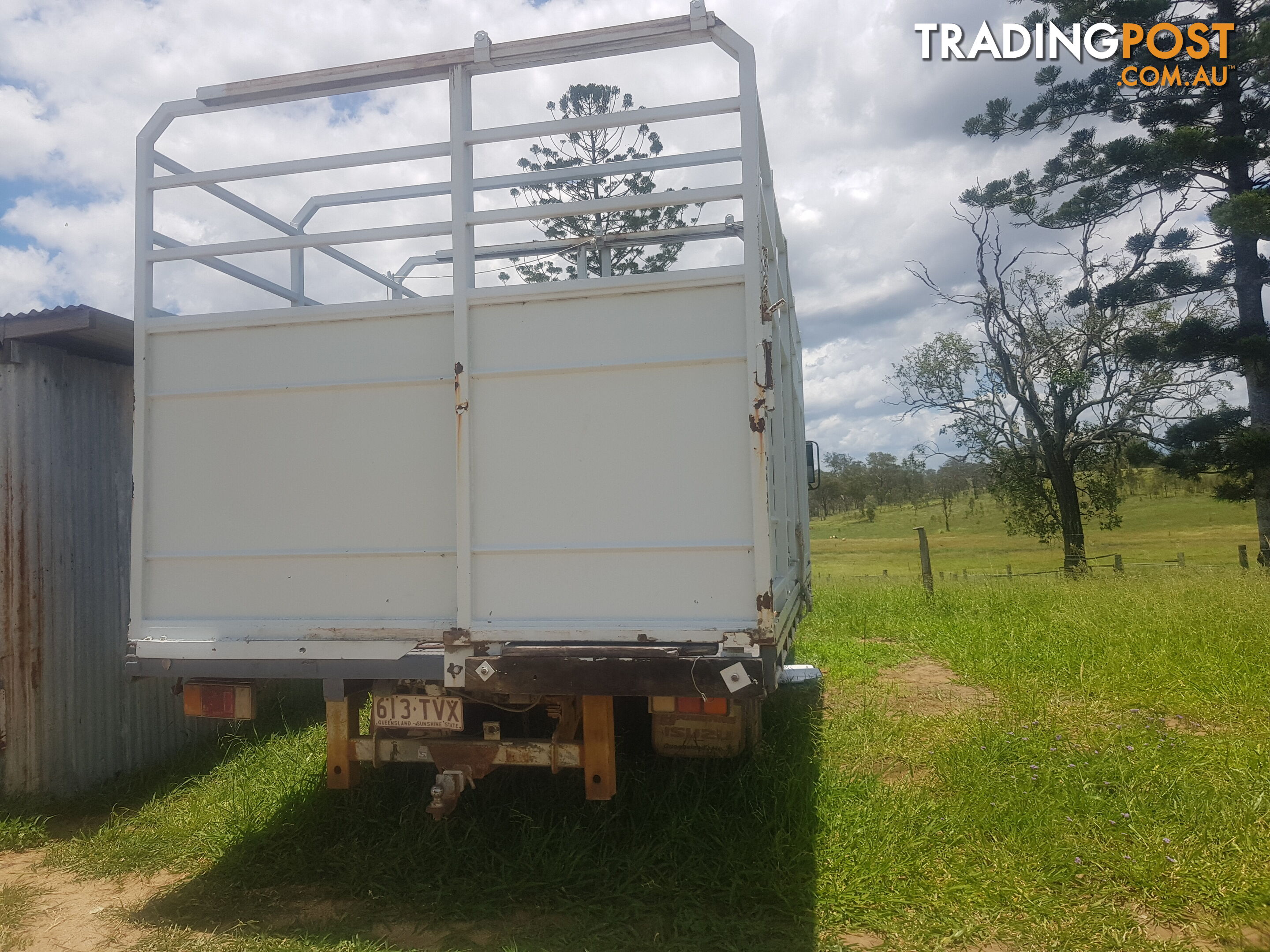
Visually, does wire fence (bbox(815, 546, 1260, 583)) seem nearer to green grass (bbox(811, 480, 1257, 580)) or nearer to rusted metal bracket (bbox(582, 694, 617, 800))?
green grass (bbox(811, 480, 1257, 580))

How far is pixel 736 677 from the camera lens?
2934 millimetres

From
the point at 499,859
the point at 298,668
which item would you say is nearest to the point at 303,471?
the point at 298,668

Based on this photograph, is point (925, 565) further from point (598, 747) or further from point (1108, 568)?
point (598, 747)

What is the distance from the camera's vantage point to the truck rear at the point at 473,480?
3105 mm

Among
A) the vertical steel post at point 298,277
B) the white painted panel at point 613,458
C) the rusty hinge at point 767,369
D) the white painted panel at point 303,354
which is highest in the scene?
the vertical steel post at point 298,277

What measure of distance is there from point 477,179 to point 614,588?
1.80 m

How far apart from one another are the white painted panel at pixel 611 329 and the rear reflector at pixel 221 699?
5.52ft

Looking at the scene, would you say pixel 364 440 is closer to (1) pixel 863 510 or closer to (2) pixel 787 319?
(2) pixel 787 319

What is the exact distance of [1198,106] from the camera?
1739cm

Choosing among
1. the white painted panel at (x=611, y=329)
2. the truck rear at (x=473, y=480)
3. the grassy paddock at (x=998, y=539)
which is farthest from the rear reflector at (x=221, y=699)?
→ the grassy paddock at (x=998, y=539)

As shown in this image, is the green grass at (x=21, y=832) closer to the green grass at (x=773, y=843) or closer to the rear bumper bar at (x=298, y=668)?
the green grass at (x=773, y=843)

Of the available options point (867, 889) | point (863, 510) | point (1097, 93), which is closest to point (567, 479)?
point (867, 889)

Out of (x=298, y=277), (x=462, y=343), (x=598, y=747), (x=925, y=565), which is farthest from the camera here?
(x=925, y=565)

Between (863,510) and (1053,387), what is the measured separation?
125ft
